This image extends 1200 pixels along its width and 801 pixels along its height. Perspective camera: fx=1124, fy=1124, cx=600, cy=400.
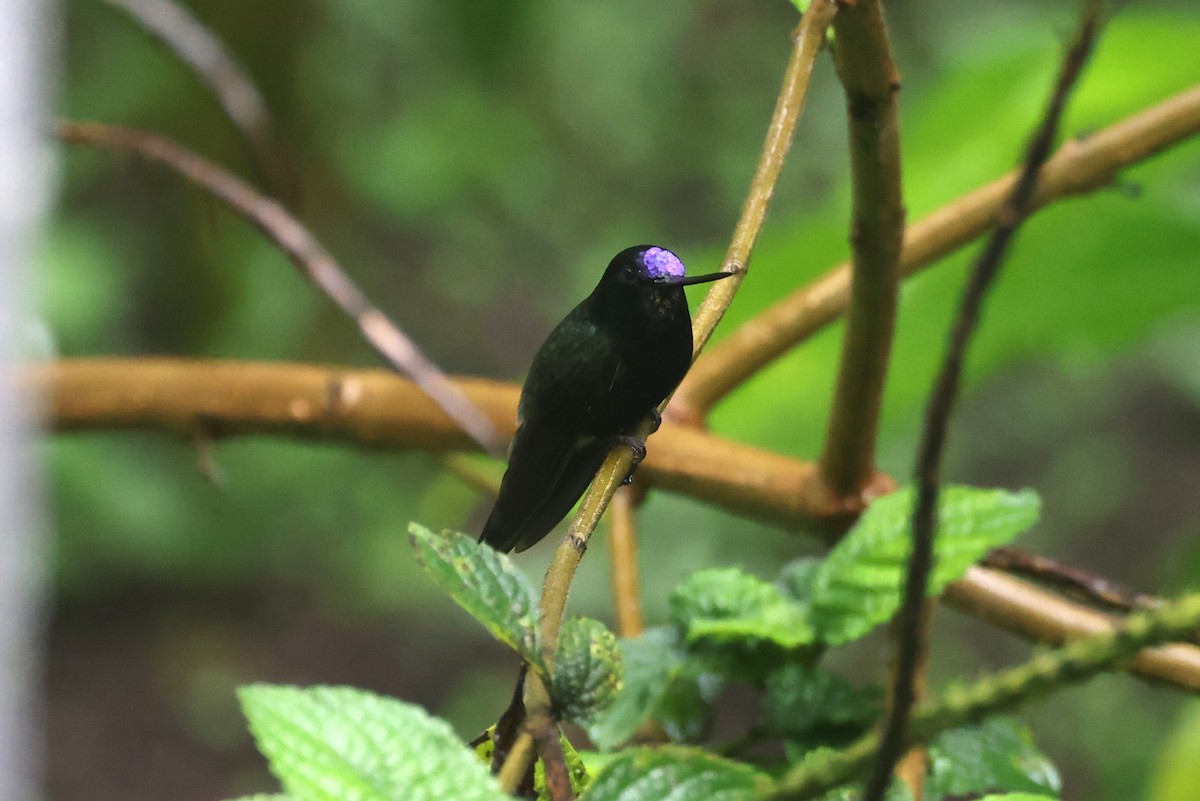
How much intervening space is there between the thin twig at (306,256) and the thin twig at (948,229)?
0.83ft

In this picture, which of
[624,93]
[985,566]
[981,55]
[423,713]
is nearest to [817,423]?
[981,55]

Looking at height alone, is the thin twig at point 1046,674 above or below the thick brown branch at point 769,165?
below

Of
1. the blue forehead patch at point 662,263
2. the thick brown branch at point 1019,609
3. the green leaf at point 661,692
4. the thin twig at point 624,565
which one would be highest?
the thin twig at point 624,565

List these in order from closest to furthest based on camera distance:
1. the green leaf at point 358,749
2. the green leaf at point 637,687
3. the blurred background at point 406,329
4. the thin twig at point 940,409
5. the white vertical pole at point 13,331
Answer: the thin twig at point 940,409 < the green leaf at point 358,749 < the green leaf at point 637,687 < the white vertical pole at point 13,331 < the blurred background at point 406,329

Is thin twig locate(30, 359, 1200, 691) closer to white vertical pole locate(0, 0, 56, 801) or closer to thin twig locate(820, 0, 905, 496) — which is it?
thin twig locate(820, 0, 905, 496)

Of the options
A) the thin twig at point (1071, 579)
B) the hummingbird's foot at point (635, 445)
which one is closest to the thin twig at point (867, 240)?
the thin twig at point (1071, 579)

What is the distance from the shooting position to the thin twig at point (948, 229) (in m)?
1.04

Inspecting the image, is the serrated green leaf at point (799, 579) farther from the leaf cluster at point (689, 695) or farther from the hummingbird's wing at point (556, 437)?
the hummingbird's wing at point (556, 437)

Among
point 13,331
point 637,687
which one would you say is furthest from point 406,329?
point 637,687

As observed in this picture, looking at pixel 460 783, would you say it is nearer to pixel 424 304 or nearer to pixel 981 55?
pixel 981 55

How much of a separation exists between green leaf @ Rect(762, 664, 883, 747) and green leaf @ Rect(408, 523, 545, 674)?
263mm

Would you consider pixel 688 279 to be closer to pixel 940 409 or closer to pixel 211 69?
pixel 940 409

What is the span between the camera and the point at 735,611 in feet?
2.30

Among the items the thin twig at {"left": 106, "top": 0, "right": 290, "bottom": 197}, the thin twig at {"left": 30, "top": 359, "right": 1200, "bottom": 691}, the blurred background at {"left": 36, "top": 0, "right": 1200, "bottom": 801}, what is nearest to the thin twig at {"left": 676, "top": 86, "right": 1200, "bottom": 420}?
the thin twig at {"left": 30, "top": 359, "right": 1200, "bottom": 691}
